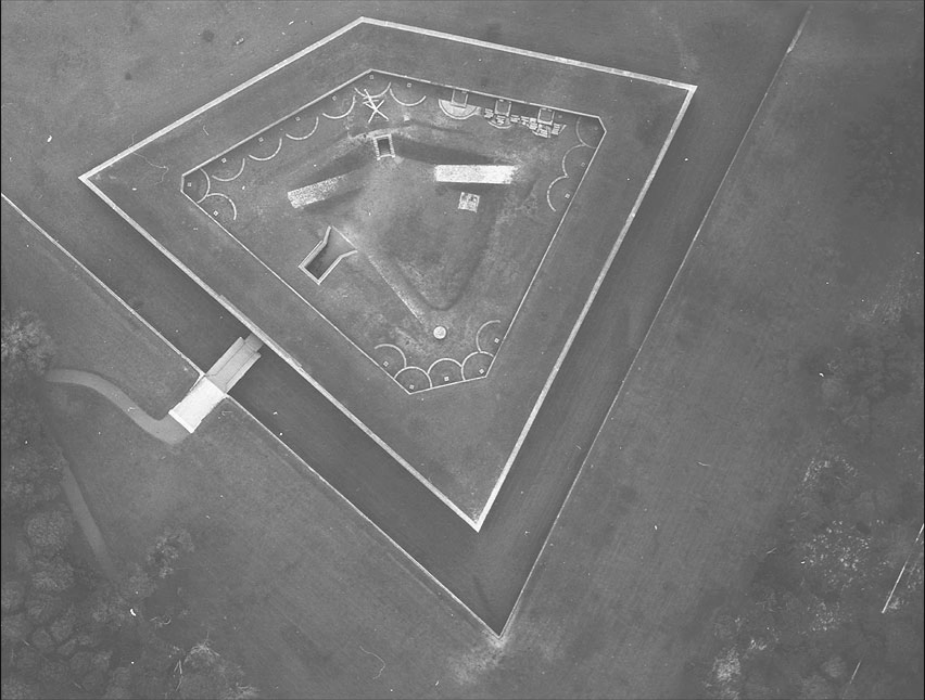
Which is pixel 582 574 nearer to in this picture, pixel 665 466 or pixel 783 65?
pixel 665 466

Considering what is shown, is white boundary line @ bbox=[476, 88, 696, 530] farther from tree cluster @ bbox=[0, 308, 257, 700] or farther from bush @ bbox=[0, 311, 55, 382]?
bush @ bbox=[0, 311, 55, 382]

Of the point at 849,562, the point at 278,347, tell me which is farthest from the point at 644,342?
the point at 278,347

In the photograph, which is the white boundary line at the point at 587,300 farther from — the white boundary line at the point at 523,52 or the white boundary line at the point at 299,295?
the white boundary line at the point at 523,52

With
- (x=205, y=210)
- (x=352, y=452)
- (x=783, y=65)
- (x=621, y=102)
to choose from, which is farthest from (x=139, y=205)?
(x=783, y=65)

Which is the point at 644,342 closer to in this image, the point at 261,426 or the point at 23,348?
the point at 261,426

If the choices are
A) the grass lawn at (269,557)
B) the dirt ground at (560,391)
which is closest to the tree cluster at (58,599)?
the grass lawn at (269,557)
